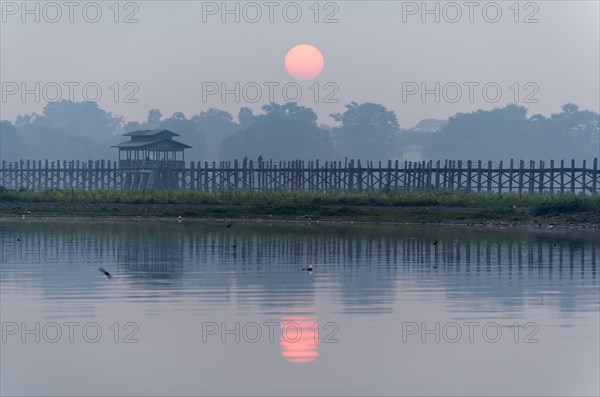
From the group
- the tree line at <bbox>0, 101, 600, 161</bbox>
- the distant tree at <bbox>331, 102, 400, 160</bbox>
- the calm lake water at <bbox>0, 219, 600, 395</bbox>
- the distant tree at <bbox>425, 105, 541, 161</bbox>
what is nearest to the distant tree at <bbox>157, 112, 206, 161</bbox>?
the tree line at <bbox>0, 101, 600, 161</bbox>

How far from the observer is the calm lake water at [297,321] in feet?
59.6

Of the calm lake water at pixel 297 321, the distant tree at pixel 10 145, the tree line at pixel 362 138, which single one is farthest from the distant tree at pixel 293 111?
the calm lake water at pixel 297 321

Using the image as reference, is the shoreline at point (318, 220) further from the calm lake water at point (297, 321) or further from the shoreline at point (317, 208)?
the calm lake water at point (297, 321)

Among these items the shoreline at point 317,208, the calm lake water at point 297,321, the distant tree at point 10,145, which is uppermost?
the distant tree at point 10,145

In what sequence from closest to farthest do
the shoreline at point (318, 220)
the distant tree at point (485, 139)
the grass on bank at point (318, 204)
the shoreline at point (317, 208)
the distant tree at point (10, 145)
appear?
the shoreline at point (318, 220), the shoreline at point (317, 208), the grass on bank at point (318, 204), the distant tree at point (10, 145), the distant tree at point (485, 139)

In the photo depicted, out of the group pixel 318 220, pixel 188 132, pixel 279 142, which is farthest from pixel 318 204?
pixel 188 132

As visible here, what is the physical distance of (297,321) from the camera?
2319cm

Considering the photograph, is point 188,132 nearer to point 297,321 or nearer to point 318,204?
point 318,204

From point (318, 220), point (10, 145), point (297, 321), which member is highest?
point (10, 145)

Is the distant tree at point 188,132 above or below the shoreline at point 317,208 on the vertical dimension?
above

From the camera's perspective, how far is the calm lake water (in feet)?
59.6

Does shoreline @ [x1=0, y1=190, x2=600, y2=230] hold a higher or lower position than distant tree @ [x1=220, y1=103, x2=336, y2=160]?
lower

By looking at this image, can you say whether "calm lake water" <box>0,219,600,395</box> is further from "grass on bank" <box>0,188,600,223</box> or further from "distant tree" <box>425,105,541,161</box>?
A: "distant tree" <box>425,105,541,161</box>

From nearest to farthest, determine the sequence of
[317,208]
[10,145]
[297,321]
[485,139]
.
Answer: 1. [297,321]
2. [317,208]
3. [10,145]
4. [485,139]
